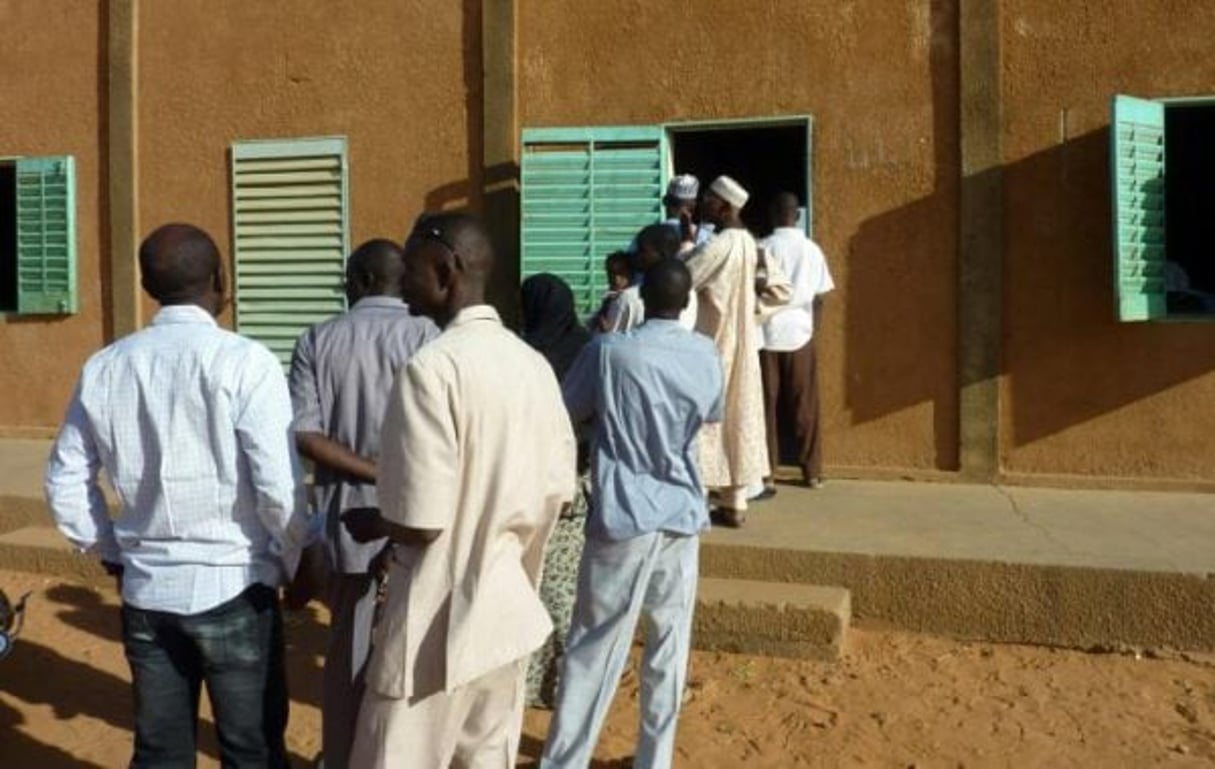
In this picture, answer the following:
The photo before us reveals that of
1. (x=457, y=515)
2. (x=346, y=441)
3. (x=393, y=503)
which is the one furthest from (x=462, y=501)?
(x=346, y=441)

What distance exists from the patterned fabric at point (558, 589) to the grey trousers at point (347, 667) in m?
1.09

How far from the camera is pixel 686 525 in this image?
11.0 feet

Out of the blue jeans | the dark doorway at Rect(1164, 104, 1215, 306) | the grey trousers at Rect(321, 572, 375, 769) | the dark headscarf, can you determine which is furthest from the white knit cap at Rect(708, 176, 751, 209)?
the dark doorway at Rect(1164, 104, 1215, 306)

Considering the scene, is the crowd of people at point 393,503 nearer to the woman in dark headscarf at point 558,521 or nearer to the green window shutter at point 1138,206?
the woman in dark headscarf at point 558,521

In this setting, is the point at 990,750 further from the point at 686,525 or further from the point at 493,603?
the point at 493,603

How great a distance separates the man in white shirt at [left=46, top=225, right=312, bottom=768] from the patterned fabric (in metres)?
1.58

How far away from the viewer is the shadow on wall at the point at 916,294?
6.11 metres

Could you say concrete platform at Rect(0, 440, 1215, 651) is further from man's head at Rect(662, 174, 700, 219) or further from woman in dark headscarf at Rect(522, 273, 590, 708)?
man's head at Rect(662, 174, 700, 219)

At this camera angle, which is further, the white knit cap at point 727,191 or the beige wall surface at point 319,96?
the beige wall surface at point 319,96

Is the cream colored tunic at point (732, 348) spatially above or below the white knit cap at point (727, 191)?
below

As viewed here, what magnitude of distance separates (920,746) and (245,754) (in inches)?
91.5

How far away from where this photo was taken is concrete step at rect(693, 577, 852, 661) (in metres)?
4.63

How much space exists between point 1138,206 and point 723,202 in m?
2.12

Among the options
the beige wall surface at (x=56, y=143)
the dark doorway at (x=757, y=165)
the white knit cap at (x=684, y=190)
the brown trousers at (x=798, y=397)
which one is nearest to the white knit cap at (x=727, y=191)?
the white knit cap at (x=684, y=190)
